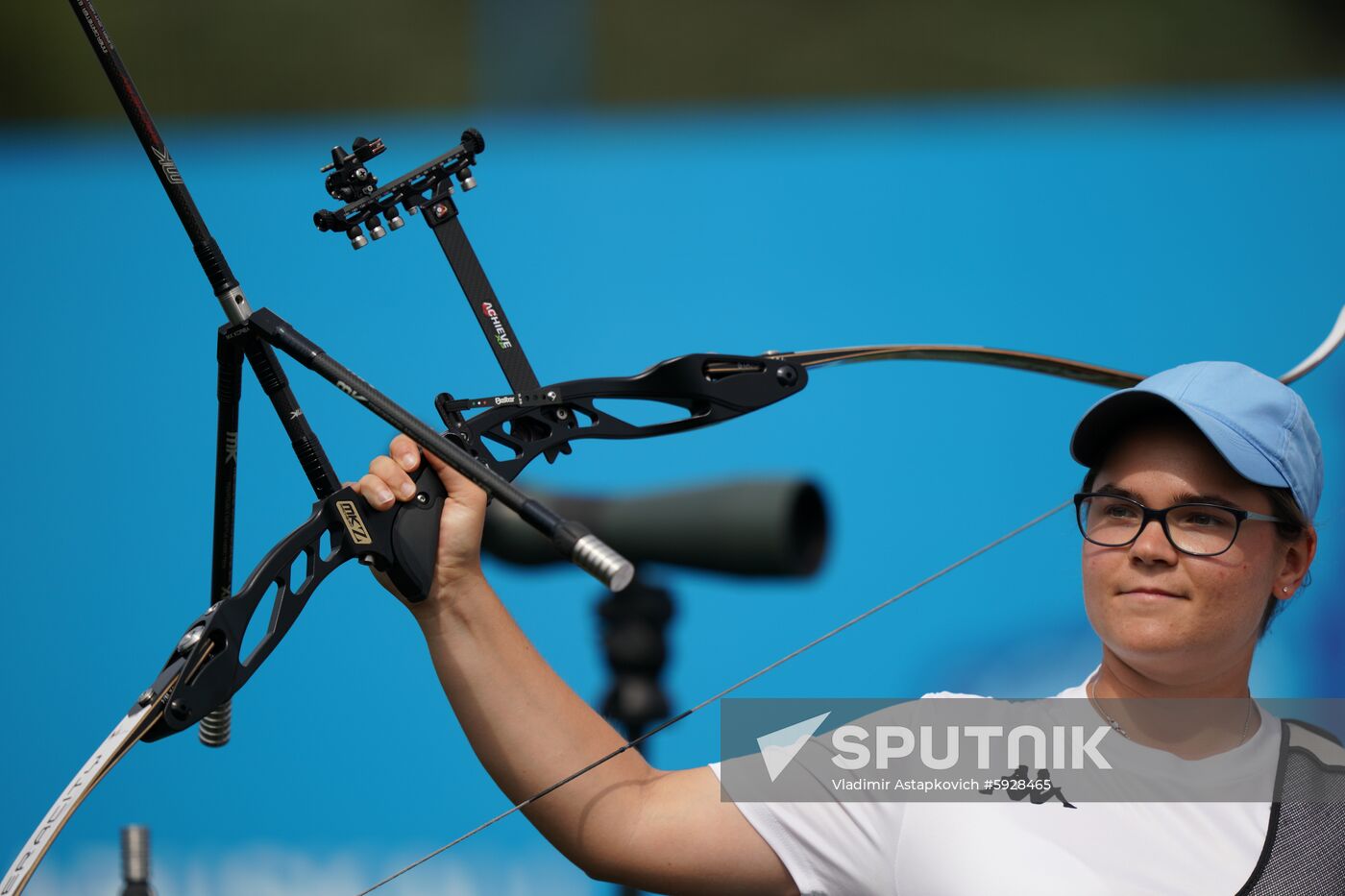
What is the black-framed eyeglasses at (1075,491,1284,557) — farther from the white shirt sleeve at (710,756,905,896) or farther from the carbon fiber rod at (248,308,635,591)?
the carbon fiber rod at (248,308,635,591)

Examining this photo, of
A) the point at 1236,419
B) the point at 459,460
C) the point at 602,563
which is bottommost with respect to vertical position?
the point at 602,563

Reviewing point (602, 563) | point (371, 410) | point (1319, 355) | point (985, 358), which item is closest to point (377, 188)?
point (371, 410)

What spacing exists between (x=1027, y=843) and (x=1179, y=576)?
236mm

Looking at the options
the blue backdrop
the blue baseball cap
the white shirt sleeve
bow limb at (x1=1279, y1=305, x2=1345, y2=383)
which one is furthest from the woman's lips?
the blue backdrop

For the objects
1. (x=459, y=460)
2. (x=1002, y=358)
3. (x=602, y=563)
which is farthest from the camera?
(x=1002, y=358)

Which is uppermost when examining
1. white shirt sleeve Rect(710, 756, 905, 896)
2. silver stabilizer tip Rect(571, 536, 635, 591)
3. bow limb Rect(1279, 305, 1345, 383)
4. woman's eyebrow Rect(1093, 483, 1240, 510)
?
bow limb Rect(1279, 305, 1345, 383)

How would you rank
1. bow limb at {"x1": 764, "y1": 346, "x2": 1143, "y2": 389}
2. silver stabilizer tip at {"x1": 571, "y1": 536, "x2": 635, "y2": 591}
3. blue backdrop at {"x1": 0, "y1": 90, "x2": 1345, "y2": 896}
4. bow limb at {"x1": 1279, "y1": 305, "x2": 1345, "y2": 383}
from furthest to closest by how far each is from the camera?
1. blue backdrop at {"x1": 0, "y1": 90, "x2": 1345, "y2": 896}
2. bow limb at {"x1": 1279, "y1": 305, "x2": 1345, "y2": 383}
3. bow limb at {"x1": 764, "y1": 346, "x2": 1143, "y2": 389}
4. silver stabilizer tip at {"x1": 571, "y1": 536, "x2": 635, "y2": 591}

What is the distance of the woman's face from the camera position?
1.11 metres

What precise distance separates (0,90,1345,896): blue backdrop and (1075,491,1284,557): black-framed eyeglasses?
0.86 m

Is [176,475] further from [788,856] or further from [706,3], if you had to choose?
[706,3]

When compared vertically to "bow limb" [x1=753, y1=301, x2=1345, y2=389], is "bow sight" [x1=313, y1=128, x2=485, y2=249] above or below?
below

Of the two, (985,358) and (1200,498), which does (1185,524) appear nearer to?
(1200,498)

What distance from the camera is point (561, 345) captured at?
94.3 inches

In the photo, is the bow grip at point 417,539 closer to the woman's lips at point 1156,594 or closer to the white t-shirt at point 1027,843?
the white t-shirt at point 1027,843
